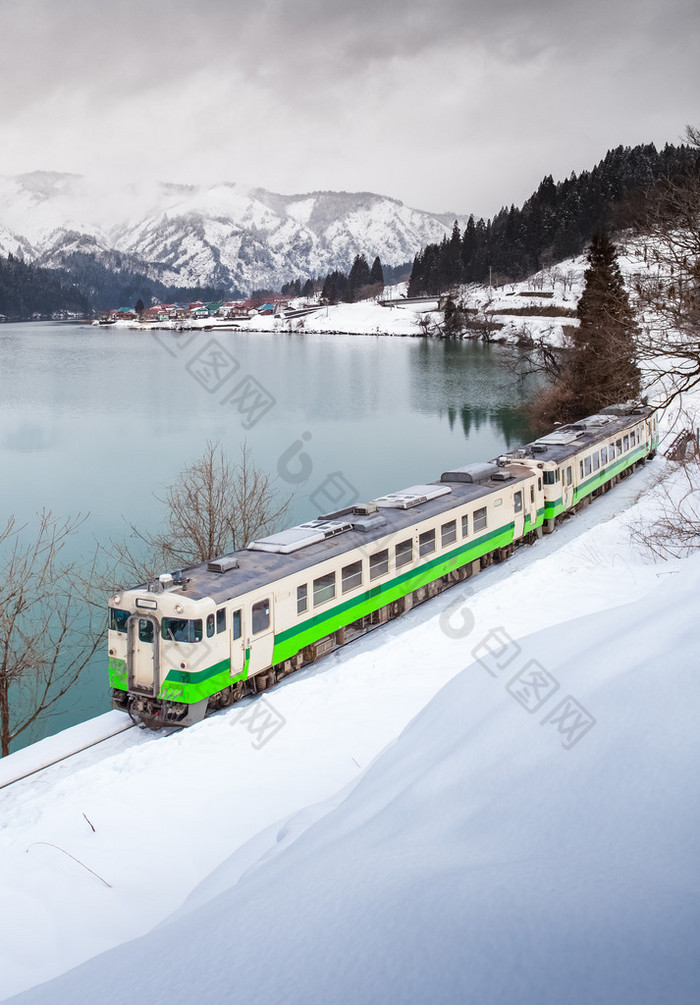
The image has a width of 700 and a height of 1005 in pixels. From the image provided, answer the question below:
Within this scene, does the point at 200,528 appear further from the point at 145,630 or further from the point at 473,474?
the point at 145,630

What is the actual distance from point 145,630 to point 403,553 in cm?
674

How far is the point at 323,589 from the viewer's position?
1594 centimetres

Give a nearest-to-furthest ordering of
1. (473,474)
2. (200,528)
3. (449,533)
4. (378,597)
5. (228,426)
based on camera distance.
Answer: (378,597)
(449,533)
(473,474)
(200,528)
(228,426)

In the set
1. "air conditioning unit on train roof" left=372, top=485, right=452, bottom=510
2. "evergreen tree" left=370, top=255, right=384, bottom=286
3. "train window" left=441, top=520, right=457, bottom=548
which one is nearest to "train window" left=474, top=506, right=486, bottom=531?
"air conditioning unit on train roof" left=372, top=485, right=452, bottom=510

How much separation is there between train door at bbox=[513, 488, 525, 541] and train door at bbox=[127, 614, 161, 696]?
12767mm

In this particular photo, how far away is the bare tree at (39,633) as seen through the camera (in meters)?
17.4

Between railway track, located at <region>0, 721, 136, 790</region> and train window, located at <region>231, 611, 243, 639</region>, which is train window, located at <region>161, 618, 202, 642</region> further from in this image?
railway track, located at <region>0, 721, 136, 790</region>

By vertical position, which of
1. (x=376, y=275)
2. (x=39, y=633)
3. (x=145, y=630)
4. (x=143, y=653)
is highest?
(x=376, y=275)

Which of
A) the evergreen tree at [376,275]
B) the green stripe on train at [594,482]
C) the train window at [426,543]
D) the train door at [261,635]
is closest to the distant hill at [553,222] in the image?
the evergreen tree at [376,275]

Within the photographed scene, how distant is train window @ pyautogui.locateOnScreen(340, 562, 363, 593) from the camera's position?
16.5m

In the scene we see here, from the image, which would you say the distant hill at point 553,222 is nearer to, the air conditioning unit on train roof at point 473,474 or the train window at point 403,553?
the air conditioning unit on train roof at point 473,474

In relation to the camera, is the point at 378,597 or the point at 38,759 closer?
the point at 38,759

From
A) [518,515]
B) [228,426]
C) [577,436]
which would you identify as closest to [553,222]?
[228,426]

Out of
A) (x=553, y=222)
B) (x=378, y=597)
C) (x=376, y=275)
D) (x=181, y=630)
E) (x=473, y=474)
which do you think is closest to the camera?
(x=181, y=630)
